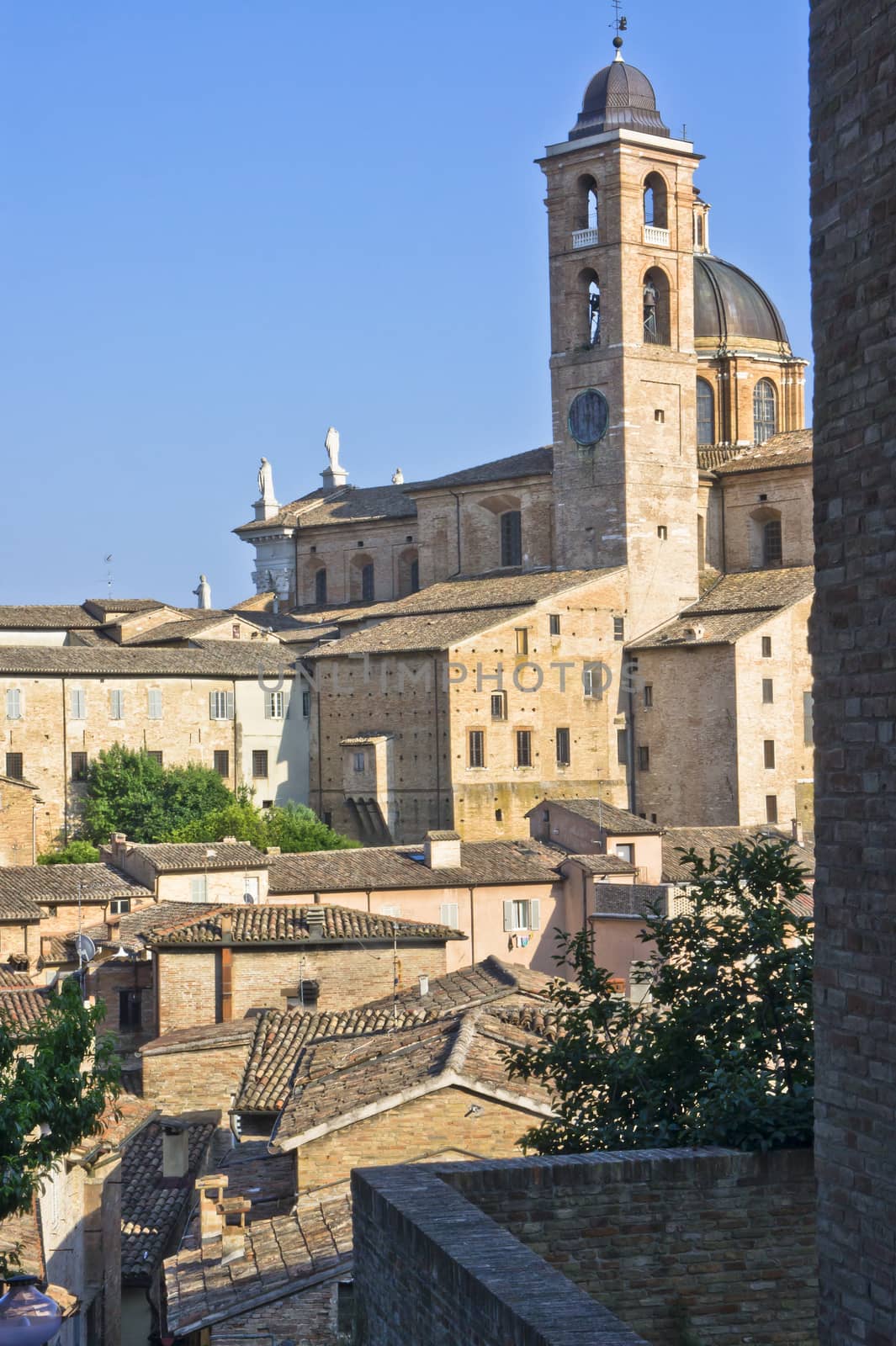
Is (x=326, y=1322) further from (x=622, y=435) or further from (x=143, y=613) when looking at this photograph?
(x=143, y=613)

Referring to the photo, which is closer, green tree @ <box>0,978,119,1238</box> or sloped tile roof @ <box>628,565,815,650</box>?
green tree @ <box>0,978,119,1238</box>

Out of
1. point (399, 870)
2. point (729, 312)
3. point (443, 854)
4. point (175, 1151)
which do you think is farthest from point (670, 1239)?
point (729, 312)

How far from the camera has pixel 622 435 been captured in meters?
42.2

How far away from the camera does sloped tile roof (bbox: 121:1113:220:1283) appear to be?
18.8 meters

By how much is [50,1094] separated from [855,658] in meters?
6.07

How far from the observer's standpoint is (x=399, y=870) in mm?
30281

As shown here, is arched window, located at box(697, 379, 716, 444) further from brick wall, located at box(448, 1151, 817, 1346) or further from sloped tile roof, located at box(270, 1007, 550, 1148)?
brick wall, located at box(448, 1151, 817, 1346)

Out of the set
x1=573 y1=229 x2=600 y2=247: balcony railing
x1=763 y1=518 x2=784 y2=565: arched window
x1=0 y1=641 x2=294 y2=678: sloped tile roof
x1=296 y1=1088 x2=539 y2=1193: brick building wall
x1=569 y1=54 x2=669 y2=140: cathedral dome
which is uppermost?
x1=569 y1=54 x2=669 y2=140: cathedral dome

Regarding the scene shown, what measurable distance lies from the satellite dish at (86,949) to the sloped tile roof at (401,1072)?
926 centimetres

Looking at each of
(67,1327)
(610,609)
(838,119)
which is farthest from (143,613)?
(838,119)

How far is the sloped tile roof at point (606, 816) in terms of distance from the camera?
32812 millimetres

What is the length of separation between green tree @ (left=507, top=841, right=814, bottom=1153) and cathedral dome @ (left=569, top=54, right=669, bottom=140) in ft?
116

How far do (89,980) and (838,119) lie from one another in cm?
2150

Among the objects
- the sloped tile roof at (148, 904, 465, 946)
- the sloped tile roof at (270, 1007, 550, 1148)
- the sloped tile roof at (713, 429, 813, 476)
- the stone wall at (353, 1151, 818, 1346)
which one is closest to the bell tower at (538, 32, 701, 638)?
the sloped tile roof at (713, 429, 813, 476)
